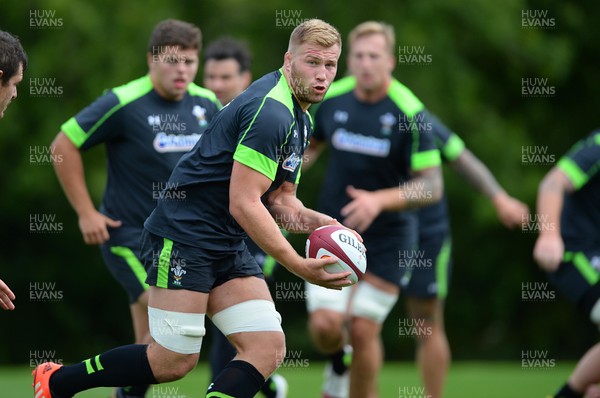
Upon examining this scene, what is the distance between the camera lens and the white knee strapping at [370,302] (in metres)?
7.62

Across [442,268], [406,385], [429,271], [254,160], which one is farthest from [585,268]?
[406,385]

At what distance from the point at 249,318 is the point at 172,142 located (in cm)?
193

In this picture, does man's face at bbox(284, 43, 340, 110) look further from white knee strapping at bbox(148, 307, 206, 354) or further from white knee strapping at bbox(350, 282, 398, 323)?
white knee strapping at bbox(350, 282, 398, 323)

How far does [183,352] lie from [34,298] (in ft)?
46.6

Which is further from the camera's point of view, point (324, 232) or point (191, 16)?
point (191, 16)

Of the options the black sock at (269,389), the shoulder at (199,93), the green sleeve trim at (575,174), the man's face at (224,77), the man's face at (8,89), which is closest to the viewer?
the man's face at (8,89)

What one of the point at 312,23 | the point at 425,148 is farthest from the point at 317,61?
the point at 425,148

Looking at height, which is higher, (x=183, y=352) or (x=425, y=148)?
(x=425, y=148)

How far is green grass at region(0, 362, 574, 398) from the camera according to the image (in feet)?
30.6

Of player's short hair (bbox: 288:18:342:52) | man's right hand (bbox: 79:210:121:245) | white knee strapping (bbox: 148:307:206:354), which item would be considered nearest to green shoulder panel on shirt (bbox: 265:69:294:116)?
player's short hair (bbox: 288:18:342:52)

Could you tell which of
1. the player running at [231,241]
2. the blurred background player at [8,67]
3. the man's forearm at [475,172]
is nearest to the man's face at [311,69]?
the player running at [231,241]

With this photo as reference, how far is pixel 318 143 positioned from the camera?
8344 millimetres

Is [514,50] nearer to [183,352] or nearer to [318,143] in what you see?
[318,143]

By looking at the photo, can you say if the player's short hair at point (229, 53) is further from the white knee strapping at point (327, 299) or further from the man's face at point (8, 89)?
the man's face at point (8, 89)
